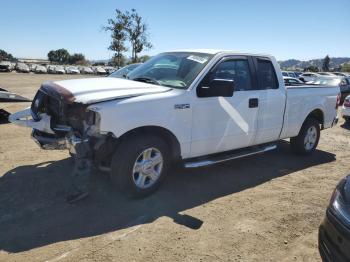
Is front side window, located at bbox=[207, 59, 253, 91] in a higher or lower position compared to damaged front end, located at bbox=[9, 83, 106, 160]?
higher

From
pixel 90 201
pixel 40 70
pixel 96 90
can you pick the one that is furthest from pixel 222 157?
pixel 40 70

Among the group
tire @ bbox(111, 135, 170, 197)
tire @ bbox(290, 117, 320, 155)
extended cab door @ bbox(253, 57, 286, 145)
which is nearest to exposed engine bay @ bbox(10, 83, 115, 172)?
tire @ bbox(111, 135, 170, 197)

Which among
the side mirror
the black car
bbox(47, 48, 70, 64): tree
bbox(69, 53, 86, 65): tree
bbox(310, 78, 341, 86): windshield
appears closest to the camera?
the black car

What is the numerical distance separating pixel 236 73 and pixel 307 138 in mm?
2594

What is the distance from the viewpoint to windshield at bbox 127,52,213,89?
4816mm

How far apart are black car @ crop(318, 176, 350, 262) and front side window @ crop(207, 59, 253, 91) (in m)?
2.55

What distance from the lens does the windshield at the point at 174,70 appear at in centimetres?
482

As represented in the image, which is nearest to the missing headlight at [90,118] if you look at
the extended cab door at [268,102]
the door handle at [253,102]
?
the door handle at [253,102]

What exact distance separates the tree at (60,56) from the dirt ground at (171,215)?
105944 mm

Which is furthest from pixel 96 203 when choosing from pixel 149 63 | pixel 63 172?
pixel 149 63

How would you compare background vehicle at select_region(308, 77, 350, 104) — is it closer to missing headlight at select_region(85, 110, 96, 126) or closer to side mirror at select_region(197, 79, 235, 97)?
side mirror at select_region(197, 79, 235, 97)

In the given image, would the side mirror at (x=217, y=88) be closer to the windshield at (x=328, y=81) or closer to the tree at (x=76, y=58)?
the windshield at (x=328, y=81)

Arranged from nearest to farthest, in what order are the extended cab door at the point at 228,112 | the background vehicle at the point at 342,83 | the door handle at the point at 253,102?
the extended cab door at the point at 228,112
the door handle at the point at 253,102
the background vehicle at the point at 342,83

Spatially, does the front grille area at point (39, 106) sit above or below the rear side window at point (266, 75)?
below
